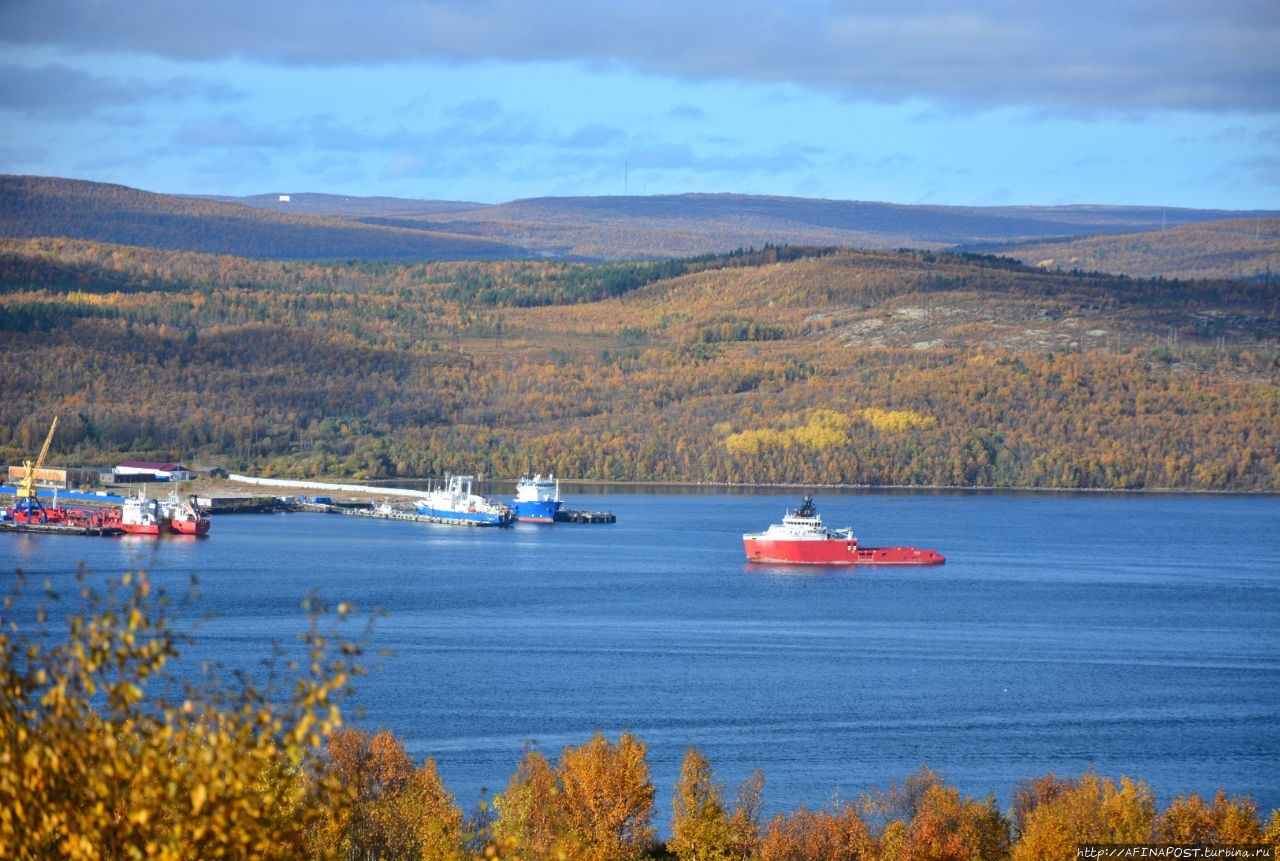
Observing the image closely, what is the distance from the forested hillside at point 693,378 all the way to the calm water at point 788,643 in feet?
97.5

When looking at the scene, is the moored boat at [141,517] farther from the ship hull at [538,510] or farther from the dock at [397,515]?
the ship hull at [538,510]

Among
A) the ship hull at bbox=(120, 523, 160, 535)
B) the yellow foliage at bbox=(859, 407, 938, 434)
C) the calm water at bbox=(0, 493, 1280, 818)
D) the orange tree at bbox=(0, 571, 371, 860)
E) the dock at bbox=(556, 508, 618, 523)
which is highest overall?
the yellow foliage at bbox=(859, 407, 938, 434)

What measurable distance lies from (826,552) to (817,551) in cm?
34

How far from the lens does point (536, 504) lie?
86250mm

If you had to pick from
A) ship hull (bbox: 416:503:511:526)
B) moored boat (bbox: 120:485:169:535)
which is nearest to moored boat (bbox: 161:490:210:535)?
moored boat (bbox: 120:485:169:535)

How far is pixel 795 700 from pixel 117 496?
5527cm

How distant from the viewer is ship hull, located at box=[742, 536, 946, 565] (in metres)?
66.1

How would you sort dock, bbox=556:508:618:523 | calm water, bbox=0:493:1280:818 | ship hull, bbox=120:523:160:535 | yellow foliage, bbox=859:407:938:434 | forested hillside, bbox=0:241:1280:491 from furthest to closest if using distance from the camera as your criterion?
1. yellow foliage, bbox=859:407:938:434
2. forested hillside, bbox=0:241:1280:491
3. dock, bbox=556:508:618:523
4. ship hull, bbox=120:523:160:535
5. calm water, bbox=0:493:1280:818

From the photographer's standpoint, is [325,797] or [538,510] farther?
[538,510]

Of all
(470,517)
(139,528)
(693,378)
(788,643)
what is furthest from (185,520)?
(693,378)

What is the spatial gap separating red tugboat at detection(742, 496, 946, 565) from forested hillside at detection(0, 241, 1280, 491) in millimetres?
44016

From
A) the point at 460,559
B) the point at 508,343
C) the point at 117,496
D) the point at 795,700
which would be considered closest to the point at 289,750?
the point at 795,700

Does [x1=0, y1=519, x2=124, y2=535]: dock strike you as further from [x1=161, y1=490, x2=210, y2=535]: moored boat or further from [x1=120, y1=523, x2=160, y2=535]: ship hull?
[x1=161, y1=490, x2=210, y2=535]: moored boat

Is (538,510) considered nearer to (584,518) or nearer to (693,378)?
(584,518)
